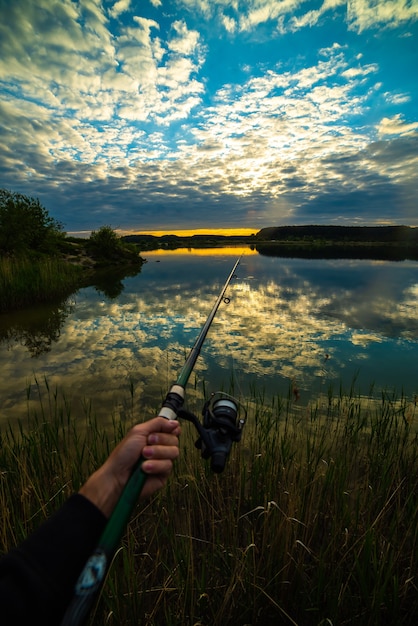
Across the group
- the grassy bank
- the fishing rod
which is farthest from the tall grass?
the fishing rod

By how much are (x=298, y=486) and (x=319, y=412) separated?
305cm

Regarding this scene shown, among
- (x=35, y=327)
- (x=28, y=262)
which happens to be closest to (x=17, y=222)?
(x=28, y=262)

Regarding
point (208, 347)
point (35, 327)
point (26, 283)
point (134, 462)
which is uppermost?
point (134, 462)

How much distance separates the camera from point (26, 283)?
16047 mm

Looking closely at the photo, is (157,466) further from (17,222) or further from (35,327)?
(17,222)

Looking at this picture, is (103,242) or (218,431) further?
(103,242)

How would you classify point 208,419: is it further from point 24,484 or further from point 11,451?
point 11,451

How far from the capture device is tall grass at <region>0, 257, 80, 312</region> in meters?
14.7

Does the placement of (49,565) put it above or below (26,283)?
above

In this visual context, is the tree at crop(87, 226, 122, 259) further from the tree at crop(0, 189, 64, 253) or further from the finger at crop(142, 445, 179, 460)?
the finger at crop(142, 445, 179, 460)

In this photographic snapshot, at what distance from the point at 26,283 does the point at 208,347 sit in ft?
36.9

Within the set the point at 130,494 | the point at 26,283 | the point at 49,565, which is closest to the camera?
the point at 49,565

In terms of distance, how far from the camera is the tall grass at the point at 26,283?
14656 mm

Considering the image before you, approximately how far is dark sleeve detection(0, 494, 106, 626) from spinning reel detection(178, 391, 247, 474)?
2.20ft
